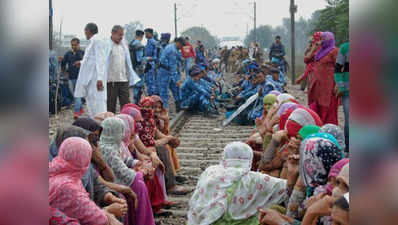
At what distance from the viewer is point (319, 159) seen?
2887 millimetres

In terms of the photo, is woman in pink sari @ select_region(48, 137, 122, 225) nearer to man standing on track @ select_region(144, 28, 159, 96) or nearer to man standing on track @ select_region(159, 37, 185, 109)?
man standing on track @ select_region(159, 37, 185, 109)

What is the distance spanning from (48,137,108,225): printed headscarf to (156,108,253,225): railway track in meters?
2.05

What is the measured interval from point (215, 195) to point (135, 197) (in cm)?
80

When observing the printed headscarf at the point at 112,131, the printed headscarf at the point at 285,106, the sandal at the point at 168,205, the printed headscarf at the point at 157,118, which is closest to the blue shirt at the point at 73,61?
the printed headscarf at the point at 157,118

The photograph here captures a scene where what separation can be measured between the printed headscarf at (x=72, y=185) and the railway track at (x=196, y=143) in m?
2.05

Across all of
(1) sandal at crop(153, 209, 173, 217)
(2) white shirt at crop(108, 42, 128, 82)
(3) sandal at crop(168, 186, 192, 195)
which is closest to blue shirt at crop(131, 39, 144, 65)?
(2) white shirt at crop(108, 42, 128, 82)

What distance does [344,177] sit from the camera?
229 centimetres

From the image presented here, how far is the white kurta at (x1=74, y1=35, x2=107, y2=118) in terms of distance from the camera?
755 centimetres

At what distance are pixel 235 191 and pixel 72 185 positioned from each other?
126 cm

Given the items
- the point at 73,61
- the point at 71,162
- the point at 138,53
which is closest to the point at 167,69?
the point at 138,53
